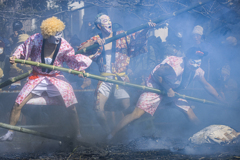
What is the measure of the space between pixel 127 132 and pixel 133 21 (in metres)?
5.67

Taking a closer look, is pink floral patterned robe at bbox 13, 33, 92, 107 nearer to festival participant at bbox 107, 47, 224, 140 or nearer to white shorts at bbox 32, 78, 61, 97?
white shorts at bbox 32, 78, 61, 97

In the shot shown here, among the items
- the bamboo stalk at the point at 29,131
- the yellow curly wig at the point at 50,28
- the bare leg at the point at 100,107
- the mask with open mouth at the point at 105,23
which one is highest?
the mask with open mouth at the point at 105,23

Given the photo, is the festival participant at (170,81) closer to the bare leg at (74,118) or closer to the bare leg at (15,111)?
the bare leg at (74,118)

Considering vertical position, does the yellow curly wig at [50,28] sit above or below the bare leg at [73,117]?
above

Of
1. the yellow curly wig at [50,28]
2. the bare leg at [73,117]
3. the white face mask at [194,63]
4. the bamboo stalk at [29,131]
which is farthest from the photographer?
the white face mask at [194,63]

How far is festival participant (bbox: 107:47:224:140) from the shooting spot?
4.27 meters

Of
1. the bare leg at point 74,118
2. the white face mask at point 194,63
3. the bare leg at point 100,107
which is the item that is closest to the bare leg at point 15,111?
the bare leg at point 74,118

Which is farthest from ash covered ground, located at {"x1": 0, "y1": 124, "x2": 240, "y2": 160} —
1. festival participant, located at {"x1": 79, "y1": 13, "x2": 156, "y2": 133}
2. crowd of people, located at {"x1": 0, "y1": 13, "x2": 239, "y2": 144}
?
festival participant, located at {"x1": 79, "y1": 13, "x2": 156, "y2": 133}

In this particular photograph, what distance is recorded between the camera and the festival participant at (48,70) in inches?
149

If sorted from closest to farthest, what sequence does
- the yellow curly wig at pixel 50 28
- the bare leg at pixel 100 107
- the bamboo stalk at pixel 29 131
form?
the bamboo stalk at pixel 29 131 < the yellow curly wig at pixel 50 28 < the bare leg at pixel 100 107

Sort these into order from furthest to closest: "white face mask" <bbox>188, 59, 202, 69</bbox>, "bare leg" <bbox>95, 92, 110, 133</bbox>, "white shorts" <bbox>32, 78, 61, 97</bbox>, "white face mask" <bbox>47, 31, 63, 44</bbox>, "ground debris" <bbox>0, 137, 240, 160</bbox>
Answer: "bare leg" <bbox>95, 92, 110, 133</bbox>
"white face mask" <bbox>188, 59, 202, 69</bbox>
"white shorts" <bbox>32, 78, 61, 97</bbox>
"white face mask" <bbox>47, 31, 63, 44</bbox>
"ground debris" <bbox>0, 137, 240, 160</bbox>

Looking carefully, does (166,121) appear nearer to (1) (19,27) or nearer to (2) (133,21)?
(2) (133,21)

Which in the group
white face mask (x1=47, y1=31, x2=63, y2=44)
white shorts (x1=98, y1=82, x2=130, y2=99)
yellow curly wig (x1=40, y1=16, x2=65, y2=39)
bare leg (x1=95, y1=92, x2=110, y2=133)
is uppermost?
yellow curly wig (x1=40, y1=16, x2=65, y2=39)

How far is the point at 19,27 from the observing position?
26.7 feet
